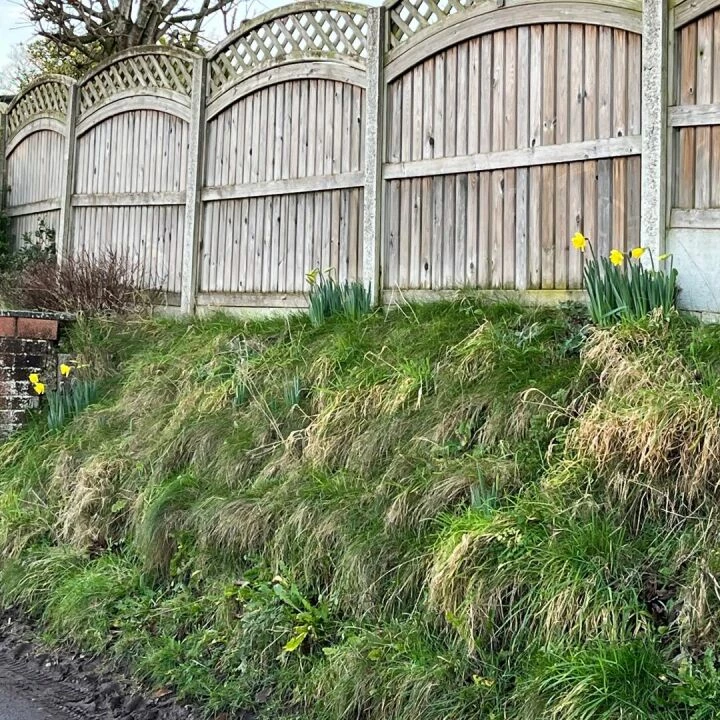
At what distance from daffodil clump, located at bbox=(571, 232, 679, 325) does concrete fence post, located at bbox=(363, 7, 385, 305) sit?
1.94 metres

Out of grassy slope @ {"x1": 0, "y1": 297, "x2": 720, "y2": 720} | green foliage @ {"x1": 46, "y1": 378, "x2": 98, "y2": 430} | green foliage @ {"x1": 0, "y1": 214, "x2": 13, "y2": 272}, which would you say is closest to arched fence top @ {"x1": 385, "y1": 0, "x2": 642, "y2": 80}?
grassy slope @ {"x1": 0, "y1": 297, "x2": 720, "y2": 720}

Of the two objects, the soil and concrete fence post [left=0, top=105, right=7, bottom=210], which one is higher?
concrete fence post [left=0, top=105, right=7, bottom=210]

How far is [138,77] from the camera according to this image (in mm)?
8609

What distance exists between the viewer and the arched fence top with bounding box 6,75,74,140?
9688 mm

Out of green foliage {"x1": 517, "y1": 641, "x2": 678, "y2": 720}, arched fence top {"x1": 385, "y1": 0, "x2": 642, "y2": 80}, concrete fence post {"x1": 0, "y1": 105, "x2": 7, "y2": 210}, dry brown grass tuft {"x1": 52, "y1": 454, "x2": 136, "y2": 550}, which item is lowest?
green foliage {"x1": 517, "y1": 641, "x2": 678, "y2": 720}

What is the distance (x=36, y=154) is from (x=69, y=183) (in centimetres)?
125

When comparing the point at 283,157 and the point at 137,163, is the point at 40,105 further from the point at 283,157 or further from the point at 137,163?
the point at 283,157

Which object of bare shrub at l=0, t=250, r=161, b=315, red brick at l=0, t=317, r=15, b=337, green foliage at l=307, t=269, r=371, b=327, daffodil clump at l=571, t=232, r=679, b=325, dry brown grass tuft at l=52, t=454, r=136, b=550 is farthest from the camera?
bare shrub at l=0, t=250, r=161, b=315

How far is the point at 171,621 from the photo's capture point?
13.9 feet

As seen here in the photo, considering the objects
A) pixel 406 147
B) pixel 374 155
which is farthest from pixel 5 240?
pixel 406 147

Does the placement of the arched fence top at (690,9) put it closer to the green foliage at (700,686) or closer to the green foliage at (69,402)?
the green foliage at (700,686)

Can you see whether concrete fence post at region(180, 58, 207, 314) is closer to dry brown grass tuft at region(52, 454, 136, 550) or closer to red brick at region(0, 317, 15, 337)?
red brick at region(0, 317, 15, 337)

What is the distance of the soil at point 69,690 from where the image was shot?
12.3 feet

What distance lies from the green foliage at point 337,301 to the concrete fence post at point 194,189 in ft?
6.29
